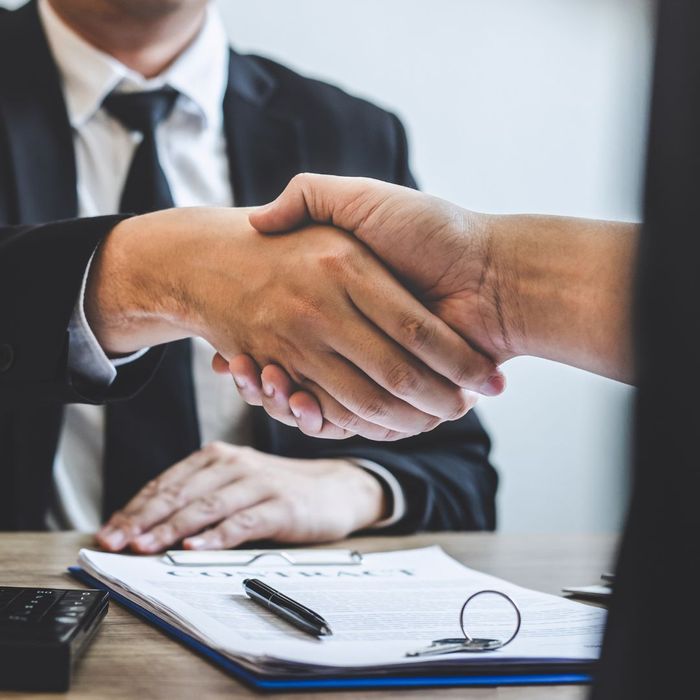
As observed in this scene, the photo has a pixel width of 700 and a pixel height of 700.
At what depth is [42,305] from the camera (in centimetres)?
94

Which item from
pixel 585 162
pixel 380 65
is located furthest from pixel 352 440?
pixel 585 162

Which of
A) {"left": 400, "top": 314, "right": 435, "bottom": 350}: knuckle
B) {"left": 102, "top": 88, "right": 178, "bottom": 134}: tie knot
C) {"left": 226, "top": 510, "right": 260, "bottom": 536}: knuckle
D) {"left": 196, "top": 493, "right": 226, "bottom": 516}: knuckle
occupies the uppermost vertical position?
{"left": 102, "top": 88, "right": 178, "bottom": 134}: tie knot

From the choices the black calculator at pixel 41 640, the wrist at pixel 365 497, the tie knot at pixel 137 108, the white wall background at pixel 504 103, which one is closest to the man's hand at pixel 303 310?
the wrist at pixel 365 497

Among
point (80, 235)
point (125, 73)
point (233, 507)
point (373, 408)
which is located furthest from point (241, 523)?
point (125, 73)

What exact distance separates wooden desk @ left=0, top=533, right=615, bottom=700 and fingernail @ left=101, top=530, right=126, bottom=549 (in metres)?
0.03

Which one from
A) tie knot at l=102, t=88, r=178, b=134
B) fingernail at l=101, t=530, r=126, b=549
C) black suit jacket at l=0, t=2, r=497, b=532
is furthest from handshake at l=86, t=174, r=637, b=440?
tie knot at l=102, t=88, r=178, b=134

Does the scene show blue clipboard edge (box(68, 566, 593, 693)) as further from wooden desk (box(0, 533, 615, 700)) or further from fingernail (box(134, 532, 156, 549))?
fingernail (box(134, 532, 156, 549))

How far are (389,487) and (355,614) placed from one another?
1.83 feet

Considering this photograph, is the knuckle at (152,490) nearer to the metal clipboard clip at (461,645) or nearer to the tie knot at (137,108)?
the metal clipboard clip at (461,645)

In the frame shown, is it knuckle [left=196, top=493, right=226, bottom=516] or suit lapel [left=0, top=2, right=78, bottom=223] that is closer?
knuckle [left=196, top=493, right=226, bottom=516]

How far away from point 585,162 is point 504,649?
1.98 m

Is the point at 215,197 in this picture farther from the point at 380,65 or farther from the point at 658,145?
the point at 658,145

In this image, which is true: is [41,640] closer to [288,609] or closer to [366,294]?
[288,609]

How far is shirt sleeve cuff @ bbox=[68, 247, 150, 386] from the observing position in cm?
95
